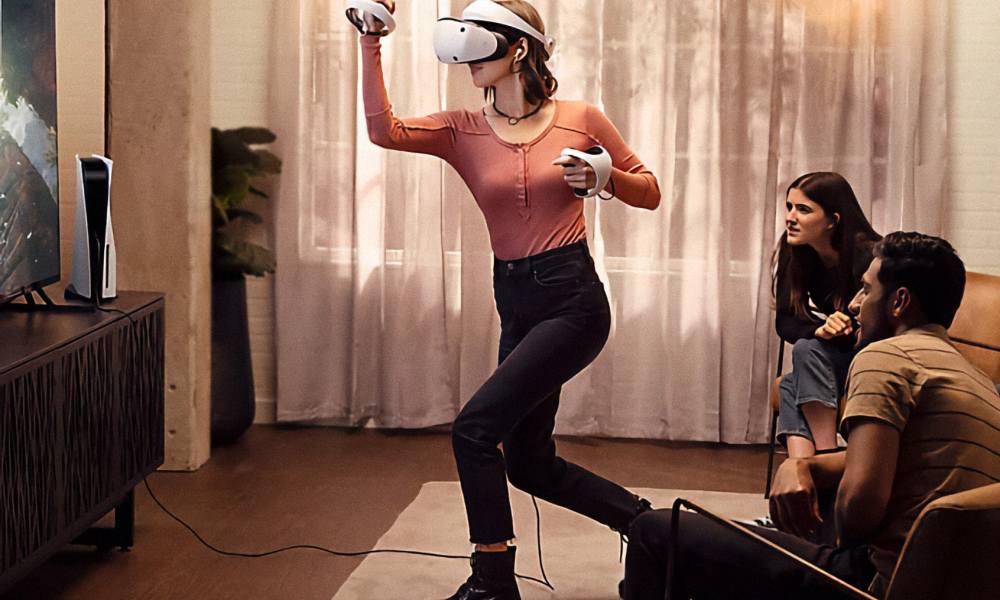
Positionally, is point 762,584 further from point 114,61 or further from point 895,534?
point 114,61

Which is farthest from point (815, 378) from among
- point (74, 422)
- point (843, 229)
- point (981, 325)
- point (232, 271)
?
point (232, 271)

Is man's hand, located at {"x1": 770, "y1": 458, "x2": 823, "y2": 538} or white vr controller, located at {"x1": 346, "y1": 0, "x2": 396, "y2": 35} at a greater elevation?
white vr controller, located at {"x1": 346, "y1": 0, "x2": 396, "y2": 35}

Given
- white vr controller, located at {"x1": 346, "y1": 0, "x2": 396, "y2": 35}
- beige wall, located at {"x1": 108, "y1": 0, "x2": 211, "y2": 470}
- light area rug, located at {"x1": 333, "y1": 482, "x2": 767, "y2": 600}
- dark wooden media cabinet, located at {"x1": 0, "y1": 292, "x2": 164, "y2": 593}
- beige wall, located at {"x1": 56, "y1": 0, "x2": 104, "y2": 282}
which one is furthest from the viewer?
beige wall, located at {"x1": 108, "y1": 0, "x2": 211, "y2": 470}

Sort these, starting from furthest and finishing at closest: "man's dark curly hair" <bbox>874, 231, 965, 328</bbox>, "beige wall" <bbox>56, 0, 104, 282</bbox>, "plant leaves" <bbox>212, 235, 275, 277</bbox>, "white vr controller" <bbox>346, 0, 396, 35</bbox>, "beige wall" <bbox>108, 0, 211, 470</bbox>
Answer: "plant leaves" <bbox>212, 235, 275, 277</bbox> → "beige wall" <bbox>108, 0, 211, 470</bbox> → "beige wall" <bbox>56, 0, 104, 282</bbox> → "white vr controller" <bbox>346, 0, 396, 35</bbox> → "man's dark curly hair" <bbox>874, 231, 965, 328</bbox>

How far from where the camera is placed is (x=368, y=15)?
3037mm

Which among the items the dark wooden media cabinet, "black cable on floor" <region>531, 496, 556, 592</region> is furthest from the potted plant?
"black cable on floor" <region>531, 496, 556, 592</region>

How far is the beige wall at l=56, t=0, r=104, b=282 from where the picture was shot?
4164 millimetres

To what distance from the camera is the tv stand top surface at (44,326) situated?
9.59 ft

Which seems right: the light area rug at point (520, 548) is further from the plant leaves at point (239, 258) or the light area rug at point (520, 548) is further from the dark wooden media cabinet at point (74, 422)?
the plant leaves at point (239, 258)

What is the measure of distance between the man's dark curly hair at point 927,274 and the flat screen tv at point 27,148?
7.06 ft

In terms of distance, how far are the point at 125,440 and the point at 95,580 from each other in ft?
1.26

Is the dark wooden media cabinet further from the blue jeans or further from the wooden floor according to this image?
the blue jeans

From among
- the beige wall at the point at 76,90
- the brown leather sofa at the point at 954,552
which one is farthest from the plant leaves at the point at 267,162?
the brown leather sofa at the point at 954,552

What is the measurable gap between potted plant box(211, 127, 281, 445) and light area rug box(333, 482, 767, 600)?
93cm
